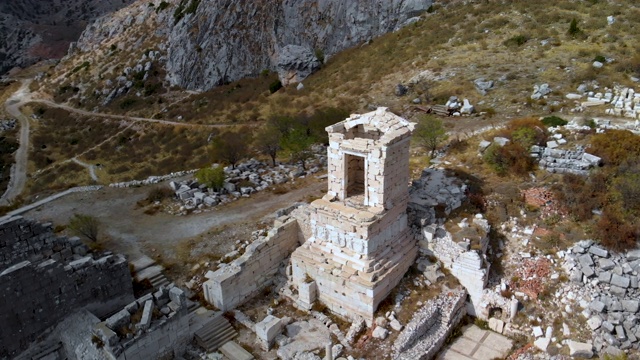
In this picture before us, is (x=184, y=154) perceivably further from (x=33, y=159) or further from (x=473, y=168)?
(x=473, y=168)

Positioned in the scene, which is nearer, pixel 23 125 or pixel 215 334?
pixel 215 334

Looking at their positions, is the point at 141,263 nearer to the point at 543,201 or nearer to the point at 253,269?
the point at 253,269

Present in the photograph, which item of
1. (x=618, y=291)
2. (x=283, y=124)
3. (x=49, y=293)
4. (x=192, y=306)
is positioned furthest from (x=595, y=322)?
(x=283, y=124)

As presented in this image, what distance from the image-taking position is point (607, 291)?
15.1 metres

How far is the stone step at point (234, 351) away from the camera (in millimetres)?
14430

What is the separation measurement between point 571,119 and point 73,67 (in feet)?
223

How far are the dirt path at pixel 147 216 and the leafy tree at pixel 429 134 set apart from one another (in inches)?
217

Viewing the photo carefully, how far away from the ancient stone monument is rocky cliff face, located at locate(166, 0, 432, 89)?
36835 millimetres

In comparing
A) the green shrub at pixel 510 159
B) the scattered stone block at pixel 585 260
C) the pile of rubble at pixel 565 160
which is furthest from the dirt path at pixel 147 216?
the scattered stone block at pixel 585 260

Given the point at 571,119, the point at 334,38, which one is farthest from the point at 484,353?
the point at 334,38

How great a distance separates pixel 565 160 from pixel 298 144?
44.0ft

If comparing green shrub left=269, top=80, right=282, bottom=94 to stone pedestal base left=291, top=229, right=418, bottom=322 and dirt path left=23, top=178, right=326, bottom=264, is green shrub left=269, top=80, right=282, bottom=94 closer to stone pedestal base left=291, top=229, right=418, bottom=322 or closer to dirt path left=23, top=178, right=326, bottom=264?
dirt path left=23, top=178, right=326, bottom=264

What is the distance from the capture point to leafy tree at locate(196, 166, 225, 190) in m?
23.3

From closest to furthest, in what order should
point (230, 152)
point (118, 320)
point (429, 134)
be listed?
point (118, 320)
point (429, 134)
point (230, 152)
